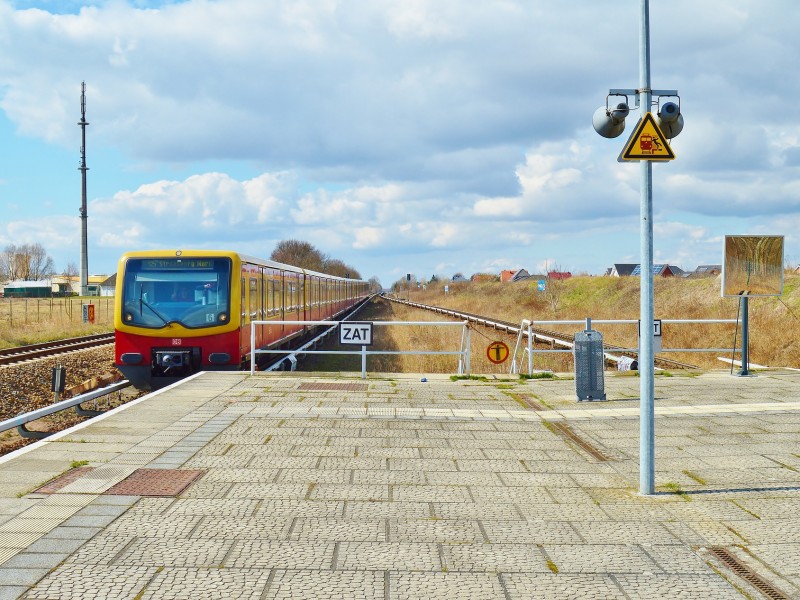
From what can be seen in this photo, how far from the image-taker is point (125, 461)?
7172mm

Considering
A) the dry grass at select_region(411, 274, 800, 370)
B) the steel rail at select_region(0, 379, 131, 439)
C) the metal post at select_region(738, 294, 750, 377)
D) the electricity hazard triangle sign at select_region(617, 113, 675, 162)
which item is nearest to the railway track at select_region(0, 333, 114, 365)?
the steel rail at select_region(0, 379, 131, 439)

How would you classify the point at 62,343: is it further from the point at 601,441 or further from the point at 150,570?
the point at 150,570

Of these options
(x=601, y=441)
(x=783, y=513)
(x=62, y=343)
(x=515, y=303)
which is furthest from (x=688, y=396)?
(x=515, y=303)

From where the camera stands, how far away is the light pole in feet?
20.7

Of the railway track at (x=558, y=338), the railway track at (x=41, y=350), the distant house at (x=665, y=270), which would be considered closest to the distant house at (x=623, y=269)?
the distant house at (x=665, y=270)

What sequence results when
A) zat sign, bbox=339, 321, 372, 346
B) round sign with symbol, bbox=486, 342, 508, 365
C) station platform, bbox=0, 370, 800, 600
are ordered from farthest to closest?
round sign with symbol, bbox=486, 342, 508, 365 < zat sign, bbox=339, 321, 372, 346 < station platform, bbox=0, 370, 800, 600

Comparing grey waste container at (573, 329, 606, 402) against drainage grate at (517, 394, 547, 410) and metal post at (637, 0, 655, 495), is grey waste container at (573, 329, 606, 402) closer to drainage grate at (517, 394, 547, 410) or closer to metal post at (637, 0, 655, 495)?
drainage grate at (517, 394, 547, 410)

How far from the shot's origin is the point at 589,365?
11.0 metres

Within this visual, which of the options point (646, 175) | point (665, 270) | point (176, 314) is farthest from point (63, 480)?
point (665, 270)

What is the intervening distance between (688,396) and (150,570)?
29.0ft

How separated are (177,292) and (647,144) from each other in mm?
10267

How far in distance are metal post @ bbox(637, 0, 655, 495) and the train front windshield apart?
9.61m

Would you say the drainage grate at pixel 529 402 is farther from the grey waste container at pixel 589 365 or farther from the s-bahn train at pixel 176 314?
the s-bahn train at pixel 176 314

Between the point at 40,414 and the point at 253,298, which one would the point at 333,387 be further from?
the point at 253,298
